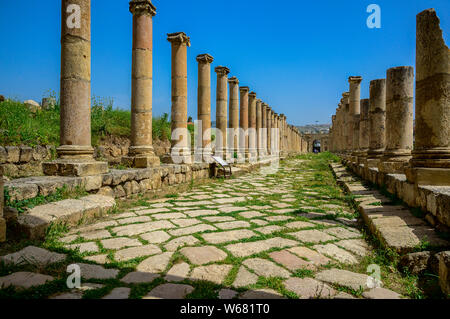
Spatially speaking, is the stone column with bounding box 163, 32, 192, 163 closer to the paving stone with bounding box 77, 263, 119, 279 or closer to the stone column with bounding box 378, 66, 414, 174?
the stone column with bounding box 378, 66, 414, 174

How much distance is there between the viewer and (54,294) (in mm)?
2195

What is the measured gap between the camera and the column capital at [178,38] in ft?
31.1

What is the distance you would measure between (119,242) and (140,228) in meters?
0.62

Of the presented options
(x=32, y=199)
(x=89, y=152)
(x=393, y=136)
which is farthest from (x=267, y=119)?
(x=32, y=199)

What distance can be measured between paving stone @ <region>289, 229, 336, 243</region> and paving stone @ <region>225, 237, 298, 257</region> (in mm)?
225

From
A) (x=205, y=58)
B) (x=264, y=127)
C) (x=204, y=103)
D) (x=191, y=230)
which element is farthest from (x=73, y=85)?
(x=264, y=127)

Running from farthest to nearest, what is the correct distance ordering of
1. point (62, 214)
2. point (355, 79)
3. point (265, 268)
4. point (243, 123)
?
point (243, 123)
point (355, 79)
point (62, 214)
point (265, 268)

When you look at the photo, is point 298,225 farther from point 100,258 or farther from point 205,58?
point 205,58

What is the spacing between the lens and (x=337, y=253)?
10.8 ft

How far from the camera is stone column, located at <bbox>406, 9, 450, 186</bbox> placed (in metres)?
4.31

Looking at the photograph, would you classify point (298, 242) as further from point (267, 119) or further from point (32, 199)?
point (267, 119)

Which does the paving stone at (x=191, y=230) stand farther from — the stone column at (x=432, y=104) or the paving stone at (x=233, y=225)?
the stone column at (x=432, y=104)

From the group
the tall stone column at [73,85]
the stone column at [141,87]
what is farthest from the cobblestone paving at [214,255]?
the stone column at [141,87]

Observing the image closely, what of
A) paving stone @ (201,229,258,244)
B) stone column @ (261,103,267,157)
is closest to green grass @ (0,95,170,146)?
paving stone @ (201,229,258,244)
